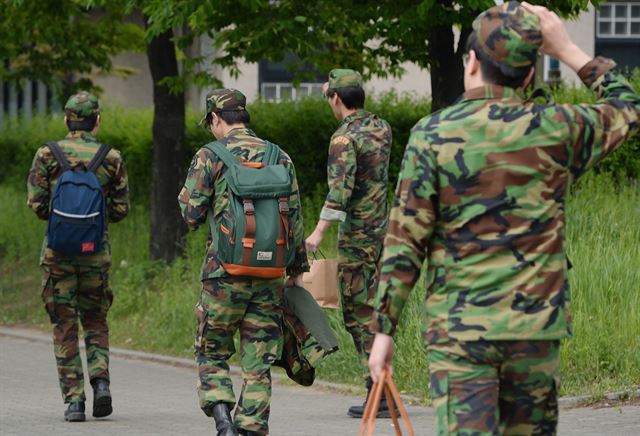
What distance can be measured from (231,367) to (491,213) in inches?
321

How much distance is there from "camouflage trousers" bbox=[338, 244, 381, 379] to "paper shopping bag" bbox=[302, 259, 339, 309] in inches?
4.0

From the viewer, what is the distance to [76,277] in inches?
380

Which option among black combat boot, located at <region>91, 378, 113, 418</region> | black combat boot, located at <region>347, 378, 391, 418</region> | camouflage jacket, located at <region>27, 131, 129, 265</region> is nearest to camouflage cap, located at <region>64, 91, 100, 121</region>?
camouflage jacket, located at <region>27, 131, 129, 265</region>

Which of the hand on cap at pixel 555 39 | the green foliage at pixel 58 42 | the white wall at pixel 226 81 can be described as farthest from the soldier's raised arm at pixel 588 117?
the white wall at pixel 226 81

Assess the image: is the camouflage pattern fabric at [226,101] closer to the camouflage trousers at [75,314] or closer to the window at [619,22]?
the camouflage trousers at [75,314]

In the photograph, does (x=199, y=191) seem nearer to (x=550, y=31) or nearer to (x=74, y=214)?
(x=74, y=214)

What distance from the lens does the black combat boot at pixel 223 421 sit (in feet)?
25.0

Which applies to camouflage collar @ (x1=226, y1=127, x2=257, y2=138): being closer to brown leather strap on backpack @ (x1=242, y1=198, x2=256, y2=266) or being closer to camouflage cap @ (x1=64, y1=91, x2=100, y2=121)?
brown leather strap on backpack @ (x1=242, y1=198, x2=256, y2=266)

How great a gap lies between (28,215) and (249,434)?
51.5 ft

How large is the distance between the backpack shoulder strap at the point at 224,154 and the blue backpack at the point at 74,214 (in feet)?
6.56

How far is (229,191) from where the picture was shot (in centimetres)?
749

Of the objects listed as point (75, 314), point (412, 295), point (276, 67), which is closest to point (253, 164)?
point (75, 314)

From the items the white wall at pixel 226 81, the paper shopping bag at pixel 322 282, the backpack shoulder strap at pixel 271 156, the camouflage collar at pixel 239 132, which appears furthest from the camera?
the white wall at pixel 226 81

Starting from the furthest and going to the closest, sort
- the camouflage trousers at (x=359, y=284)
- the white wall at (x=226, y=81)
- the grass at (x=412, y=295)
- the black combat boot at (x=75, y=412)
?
the white wall at (x=226, y=81) < the grass at (x=412, y=295) < the black combat boot at (x=75, y=412) < the camouflage trousers at (x=359, y=284)
